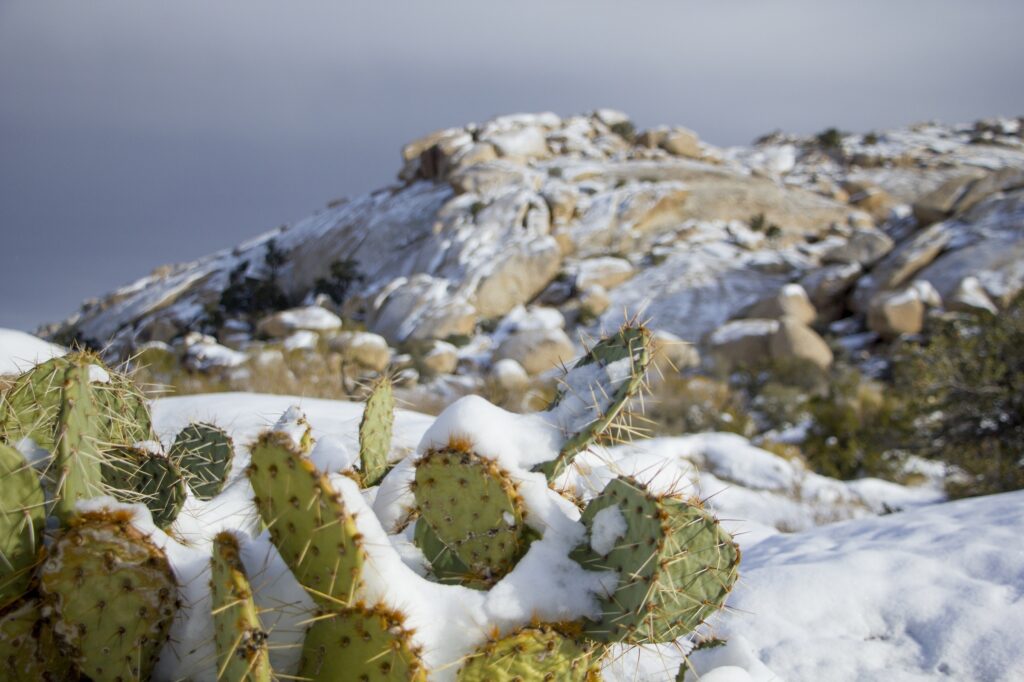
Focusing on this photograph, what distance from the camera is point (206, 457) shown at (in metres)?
2.82

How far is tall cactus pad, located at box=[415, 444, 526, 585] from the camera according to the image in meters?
1.90

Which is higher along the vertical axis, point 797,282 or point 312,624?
point 312,624

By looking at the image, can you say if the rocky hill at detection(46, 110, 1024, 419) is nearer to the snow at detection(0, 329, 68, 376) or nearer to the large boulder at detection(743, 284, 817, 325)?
the large boulder at detection(743, 284, 817, 325)

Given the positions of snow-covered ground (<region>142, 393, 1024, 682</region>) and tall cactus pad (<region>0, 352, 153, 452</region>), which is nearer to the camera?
tall cactus pad (<region>0, 352, 153, 452</region>)

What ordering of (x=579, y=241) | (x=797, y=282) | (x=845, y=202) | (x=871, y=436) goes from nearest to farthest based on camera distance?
(x=871, y=436) → (x=797, y=282) → (x=579, y=241) → (x=845, y=202)

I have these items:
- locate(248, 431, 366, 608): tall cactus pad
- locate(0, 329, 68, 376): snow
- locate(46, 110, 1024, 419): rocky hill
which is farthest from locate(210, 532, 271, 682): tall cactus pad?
locate(46, 110, 1024, 419): rocky hill

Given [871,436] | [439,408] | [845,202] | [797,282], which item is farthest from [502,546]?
[845,202]

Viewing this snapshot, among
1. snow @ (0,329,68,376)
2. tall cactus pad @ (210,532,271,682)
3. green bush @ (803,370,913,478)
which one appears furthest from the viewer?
green bush @ (803,370,913,478)

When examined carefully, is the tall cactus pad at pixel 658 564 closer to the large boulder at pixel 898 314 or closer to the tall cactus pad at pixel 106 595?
the tall cactus pad at pixel 106 595

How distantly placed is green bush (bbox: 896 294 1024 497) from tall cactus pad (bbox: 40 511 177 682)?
8173 millimetres

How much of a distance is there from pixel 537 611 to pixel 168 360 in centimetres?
1335

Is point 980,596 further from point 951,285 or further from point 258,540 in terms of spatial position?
point 951,285

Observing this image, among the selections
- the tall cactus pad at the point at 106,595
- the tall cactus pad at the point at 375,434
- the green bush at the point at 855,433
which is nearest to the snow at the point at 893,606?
the tall cactus pad at the point at 375,434

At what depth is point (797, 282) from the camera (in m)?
27.6
